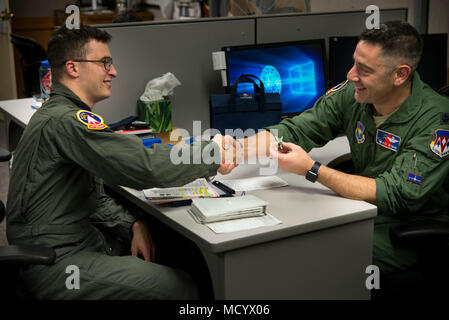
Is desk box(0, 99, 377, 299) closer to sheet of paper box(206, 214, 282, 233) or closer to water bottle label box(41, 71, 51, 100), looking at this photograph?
sheet of paper box(206, 214, 282, 233)

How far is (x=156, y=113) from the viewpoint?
2395 millimetres

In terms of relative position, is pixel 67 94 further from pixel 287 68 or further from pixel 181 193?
pixel 287 68

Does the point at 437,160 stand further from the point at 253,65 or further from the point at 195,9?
the point at 195,9

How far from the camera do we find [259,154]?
2041 millimetres

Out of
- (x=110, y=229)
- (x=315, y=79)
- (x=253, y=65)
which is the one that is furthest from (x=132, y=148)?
(x=315, y=79)

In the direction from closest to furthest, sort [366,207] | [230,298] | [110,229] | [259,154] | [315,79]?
[230,298] < [366,207] < [110,229] < [259,154] < [315,79]

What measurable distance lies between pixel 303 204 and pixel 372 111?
52cm

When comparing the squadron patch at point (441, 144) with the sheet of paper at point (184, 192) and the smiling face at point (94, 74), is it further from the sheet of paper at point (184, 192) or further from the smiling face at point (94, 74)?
the smiling face at point (94, 74)

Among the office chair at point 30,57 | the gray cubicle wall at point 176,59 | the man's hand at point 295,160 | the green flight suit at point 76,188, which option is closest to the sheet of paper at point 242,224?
the green flight suit at point 76,188

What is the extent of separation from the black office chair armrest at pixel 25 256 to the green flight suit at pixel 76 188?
241mm

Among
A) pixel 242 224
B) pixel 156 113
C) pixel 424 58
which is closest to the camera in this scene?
pixel 242 224

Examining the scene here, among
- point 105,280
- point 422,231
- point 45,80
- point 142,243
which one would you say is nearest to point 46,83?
point 45,80

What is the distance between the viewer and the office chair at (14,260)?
49.9 inches

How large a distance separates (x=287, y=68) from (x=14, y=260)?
1.74 metres
